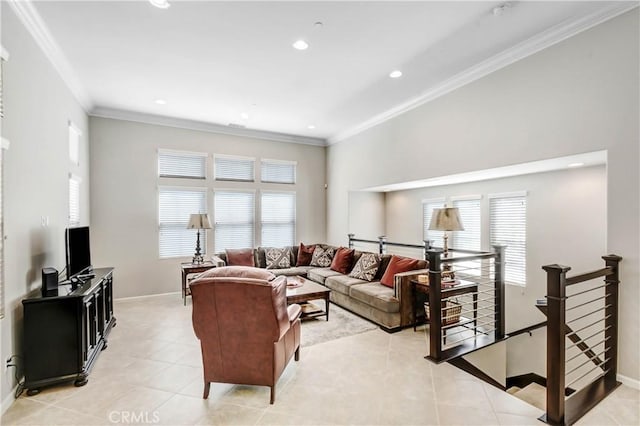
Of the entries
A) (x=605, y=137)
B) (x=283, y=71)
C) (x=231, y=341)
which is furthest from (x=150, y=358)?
(x=605, y=137)

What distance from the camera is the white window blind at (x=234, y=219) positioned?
6441 millimetres

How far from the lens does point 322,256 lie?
6383 millimetres

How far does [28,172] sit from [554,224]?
5.97 meters

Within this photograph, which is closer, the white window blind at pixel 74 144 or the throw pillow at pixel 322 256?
the white window blind at pixel 74 144

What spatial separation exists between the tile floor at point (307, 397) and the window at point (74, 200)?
81.6 inches

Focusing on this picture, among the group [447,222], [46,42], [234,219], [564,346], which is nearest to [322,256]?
[234,219]

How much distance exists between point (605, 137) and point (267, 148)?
5.59 m

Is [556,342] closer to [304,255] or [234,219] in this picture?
[304,255]

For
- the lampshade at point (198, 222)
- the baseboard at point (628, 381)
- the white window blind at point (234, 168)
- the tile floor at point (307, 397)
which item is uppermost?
the white window blind at point (234, 168)

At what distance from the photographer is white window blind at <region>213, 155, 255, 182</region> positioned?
255 inches

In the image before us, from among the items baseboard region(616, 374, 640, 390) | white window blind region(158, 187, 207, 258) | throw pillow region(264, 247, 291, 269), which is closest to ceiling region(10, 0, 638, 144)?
white window blind region(158, 187, 207, 258)

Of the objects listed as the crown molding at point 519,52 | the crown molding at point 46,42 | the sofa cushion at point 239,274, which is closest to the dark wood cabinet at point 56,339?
the sofa cushion at point 239,274

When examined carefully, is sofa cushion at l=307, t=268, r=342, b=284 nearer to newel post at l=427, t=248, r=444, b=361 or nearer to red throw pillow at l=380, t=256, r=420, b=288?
red throw pillow at l=380, t=256, r=420, b=288

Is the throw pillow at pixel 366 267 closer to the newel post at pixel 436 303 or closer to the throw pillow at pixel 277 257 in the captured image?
the throw pillow at pixel 277 257
